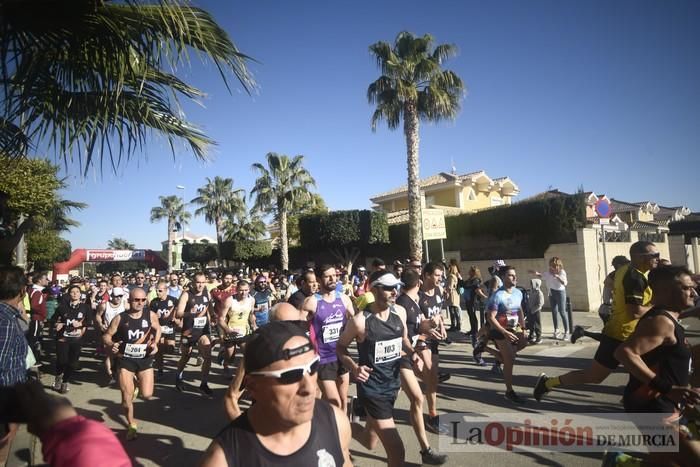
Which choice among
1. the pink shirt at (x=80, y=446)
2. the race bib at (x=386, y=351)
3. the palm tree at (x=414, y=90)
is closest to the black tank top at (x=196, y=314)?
the race bib at (x=386, y=351)

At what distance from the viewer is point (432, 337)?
4848 mm

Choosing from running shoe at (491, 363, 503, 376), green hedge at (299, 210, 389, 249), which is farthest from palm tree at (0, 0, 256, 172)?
green hedge at (299, 210, 389, 249)

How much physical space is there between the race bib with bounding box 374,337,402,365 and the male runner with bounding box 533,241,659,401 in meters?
2.39

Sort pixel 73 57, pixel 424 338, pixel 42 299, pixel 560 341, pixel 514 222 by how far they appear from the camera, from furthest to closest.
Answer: pixel 514 222 < pixel 560 341 < pixel 42 299 < pixel 424 338 < pixel 73 57

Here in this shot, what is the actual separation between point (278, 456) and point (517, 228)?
18.1 metres

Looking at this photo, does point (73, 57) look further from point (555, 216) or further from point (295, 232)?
point (295, 232)

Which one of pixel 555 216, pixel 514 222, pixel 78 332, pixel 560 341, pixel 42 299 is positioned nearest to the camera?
pixel 78 332

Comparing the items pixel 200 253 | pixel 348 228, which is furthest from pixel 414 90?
pixel 200 253

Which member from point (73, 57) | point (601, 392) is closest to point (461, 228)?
point (601, 392)

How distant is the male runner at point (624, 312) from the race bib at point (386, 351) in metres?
2.39

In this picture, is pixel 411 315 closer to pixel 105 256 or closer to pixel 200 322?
pixel 200 322

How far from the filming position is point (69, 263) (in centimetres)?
3272

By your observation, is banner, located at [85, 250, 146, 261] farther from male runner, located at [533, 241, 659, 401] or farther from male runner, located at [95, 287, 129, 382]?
male runner, located at [533, 241, 659, 401]

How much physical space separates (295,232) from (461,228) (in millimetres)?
17023
